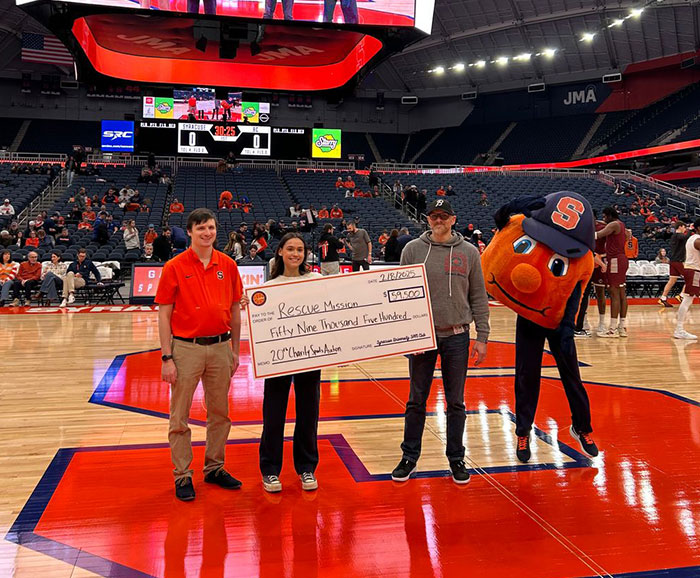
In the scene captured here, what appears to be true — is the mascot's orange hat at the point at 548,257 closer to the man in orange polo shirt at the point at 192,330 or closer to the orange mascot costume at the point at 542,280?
the orange mascot costume at the point at 542,280

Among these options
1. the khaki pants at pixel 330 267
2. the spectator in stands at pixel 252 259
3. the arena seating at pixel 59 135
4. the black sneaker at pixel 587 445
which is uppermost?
the arena seating at pixel 59 135

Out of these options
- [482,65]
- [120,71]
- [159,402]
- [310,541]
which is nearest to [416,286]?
[310,541]

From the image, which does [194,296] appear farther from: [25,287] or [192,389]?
[25,287]

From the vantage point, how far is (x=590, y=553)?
8.62ft

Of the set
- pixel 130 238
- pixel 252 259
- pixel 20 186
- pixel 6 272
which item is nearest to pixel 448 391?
pixel 252 259

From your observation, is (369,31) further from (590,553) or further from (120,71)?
(590,553)

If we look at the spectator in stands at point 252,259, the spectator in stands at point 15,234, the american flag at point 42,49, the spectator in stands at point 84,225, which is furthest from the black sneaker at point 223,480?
the american flag at point 42,49

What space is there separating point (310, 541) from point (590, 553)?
1.30m

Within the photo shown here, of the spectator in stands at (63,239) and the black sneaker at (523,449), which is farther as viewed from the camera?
the spectator in stands at (63,239)

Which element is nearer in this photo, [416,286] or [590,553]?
[590,553]

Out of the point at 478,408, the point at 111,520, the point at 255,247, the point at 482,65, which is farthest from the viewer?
the point at 482,65

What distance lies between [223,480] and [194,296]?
1090mm

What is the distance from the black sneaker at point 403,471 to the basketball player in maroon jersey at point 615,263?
5059 millimetres

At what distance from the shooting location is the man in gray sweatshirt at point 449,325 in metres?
3.42
